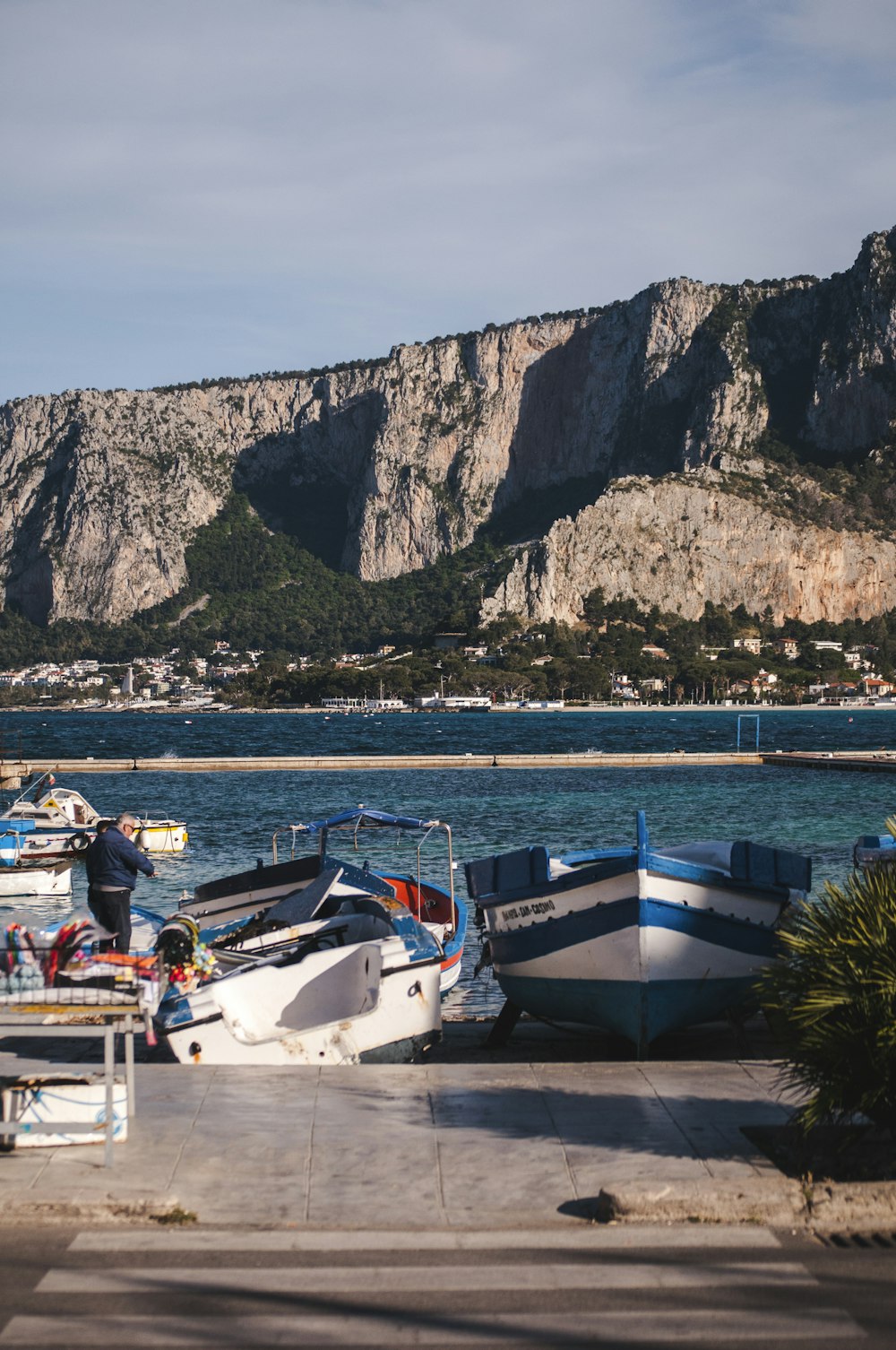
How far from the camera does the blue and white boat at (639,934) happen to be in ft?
42.5

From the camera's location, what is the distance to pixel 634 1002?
508 inches

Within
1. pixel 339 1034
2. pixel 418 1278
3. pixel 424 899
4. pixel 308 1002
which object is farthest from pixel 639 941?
pixel 424 899

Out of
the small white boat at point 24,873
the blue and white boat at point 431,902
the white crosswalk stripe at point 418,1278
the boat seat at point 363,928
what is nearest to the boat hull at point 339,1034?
the boat seat at point 363,928

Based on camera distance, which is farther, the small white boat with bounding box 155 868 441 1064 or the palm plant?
the small white boat with bounding box 155 868 441 1064

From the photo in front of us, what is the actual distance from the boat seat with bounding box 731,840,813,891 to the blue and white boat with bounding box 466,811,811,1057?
11 mm

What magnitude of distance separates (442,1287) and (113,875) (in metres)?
7.98

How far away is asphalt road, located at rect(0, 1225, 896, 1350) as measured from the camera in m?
6.08

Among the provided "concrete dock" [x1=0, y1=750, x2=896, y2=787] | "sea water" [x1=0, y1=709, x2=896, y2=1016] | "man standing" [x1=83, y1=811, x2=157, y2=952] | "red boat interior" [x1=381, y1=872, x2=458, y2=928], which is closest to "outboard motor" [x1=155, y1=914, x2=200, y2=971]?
"man standing" [x1=83, y1=811, x2=157, y2=952]

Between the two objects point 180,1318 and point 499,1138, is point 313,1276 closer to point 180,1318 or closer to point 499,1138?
point 180,1318

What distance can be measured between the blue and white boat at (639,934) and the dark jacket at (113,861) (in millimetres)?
3672

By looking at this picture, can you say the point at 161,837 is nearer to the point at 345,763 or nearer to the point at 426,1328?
the point at 426,1328

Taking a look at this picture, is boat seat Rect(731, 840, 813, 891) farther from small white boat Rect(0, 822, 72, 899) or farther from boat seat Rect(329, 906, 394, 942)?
small white boat Rect(0, 822, 72, 899)

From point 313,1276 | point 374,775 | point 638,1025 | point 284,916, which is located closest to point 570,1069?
point 638,1025

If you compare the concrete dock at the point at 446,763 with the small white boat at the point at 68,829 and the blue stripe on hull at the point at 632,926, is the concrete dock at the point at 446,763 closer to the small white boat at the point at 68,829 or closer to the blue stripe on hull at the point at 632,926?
the small white boat at the point at 68,829
